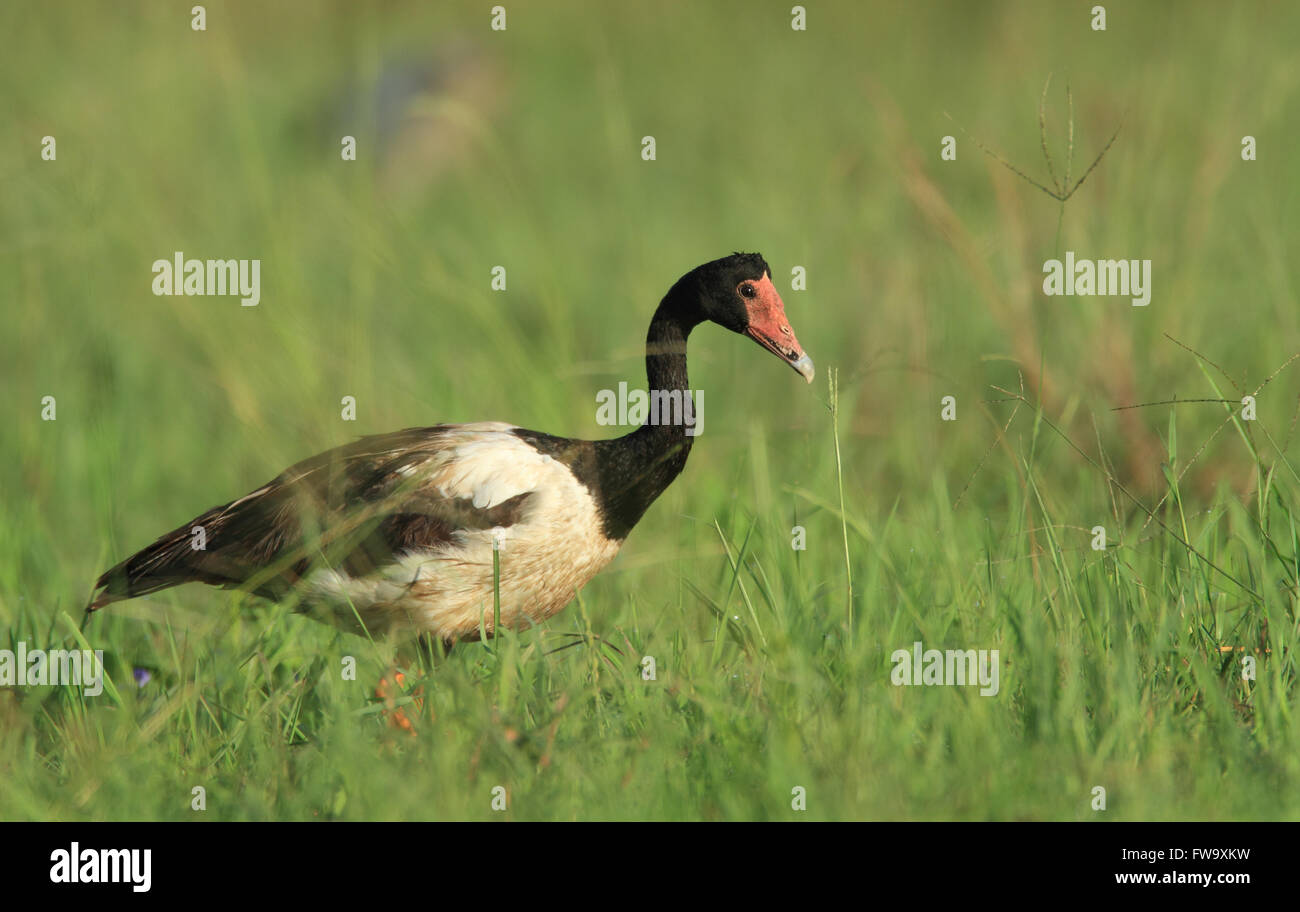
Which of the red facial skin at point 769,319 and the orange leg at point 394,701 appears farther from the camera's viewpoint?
the red facial skin at point 769,319

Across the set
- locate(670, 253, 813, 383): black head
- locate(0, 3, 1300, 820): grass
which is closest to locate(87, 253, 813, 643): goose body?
locate(670, 253, 813, 383): black head

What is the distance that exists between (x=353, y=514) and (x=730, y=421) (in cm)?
327

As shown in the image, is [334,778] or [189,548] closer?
[334,778]

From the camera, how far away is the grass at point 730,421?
3785 mm

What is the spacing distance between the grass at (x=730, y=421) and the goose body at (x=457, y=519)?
0.19m

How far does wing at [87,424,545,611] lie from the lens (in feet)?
15.5

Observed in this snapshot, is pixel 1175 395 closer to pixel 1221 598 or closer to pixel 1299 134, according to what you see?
pixel 1221 598

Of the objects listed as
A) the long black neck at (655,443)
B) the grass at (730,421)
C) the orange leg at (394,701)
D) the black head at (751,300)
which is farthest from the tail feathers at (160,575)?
the black head at (751,300)

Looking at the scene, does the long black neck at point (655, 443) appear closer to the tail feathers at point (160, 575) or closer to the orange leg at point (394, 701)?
the orange leg at point (394, 701)

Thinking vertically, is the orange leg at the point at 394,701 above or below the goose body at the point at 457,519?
below

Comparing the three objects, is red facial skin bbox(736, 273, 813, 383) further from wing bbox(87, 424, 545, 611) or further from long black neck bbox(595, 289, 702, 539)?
wing bbox(87, 424, 545, 611)

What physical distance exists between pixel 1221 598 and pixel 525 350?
3490 mm
